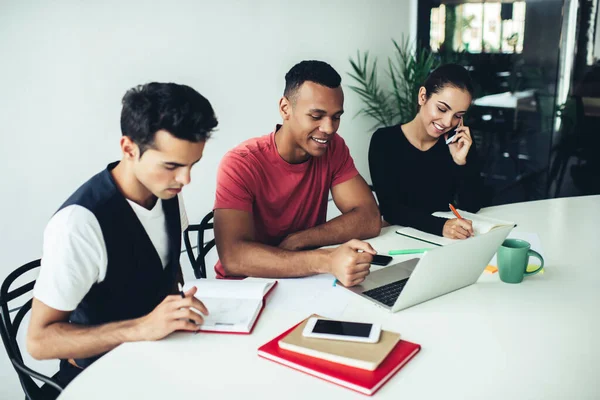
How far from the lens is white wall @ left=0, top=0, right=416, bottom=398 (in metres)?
2.16

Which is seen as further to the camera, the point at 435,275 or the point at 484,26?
the point at 484,26

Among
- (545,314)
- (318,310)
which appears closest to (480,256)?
(545,314)

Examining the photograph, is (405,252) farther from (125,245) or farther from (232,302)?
(125,245)

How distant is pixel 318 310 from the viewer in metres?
1.32

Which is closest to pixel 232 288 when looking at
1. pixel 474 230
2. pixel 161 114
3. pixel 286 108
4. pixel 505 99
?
pixel 161 114

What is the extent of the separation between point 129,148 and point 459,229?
119cm

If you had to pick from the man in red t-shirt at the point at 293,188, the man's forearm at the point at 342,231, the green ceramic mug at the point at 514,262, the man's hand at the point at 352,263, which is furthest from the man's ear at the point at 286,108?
the green ceramic mug at the point at 514,262

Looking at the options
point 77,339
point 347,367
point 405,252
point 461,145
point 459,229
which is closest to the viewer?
point 347,367

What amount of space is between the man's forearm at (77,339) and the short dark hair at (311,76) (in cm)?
106

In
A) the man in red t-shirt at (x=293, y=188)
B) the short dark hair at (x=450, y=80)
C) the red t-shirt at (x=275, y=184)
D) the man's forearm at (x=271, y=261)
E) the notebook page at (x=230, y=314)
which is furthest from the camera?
the short dark hair at (x=450, y=80)

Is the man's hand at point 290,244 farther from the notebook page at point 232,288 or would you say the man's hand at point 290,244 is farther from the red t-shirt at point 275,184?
the notebook page at point 232,288

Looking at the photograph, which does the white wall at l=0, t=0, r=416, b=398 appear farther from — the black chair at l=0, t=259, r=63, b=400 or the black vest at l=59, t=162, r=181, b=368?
the black vest at l=59, t=162, r=181, b=368

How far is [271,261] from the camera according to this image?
1.55 meters

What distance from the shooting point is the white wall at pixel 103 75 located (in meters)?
2.16
